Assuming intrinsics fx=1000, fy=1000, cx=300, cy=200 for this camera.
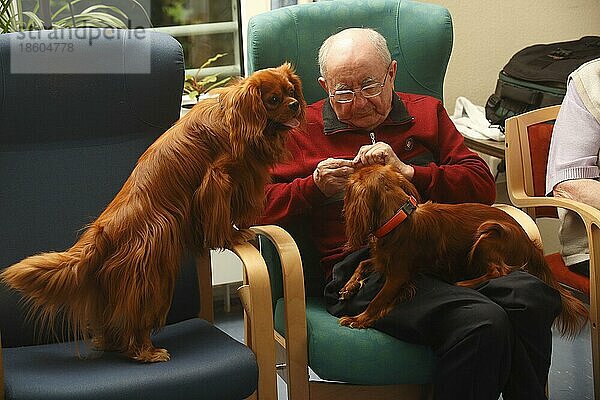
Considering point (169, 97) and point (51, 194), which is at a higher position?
point (169, 97)

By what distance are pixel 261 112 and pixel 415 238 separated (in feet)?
1.61

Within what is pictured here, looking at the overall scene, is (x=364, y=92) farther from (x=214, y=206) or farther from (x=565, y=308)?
(x=565, y=308)

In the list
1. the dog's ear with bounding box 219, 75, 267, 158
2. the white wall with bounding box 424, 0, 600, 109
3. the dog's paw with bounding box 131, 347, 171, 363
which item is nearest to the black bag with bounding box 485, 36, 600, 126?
the white wall with bounding box 424, 0, 600, 109

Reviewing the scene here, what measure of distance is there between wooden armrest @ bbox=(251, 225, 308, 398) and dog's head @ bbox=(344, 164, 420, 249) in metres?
0.15

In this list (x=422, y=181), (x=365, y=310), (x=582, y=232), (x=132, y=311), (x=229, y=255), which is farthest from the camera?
(x=229, y=255)

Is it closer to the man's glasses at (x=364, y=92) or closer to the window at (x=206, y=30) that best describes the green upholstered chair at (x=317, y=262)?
the man's glasses at (x=364, y=92)

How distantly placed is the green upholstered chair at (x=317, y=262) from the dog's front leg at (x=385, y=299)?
32 millimetres

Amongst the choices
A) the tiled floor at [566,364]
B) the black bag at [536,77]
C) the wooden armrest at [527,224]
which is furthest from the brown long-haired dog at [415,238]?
the black bag at [536,77]

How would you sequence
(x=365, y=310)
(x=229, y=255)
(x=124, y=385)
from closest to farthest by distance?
(x=124, y=385) → (x=365, y=310) → (x=229, y=255)

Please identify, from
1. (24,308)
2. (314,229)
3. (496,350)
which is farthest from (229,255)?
(496,350)

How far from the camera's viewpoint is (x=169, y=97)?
253 cm

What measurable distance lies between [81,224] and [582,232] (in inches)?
52.6

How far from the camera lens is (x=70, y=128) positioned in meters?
2.49

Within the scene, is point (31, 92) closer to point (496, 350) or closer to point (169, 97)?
point (169, 97)
